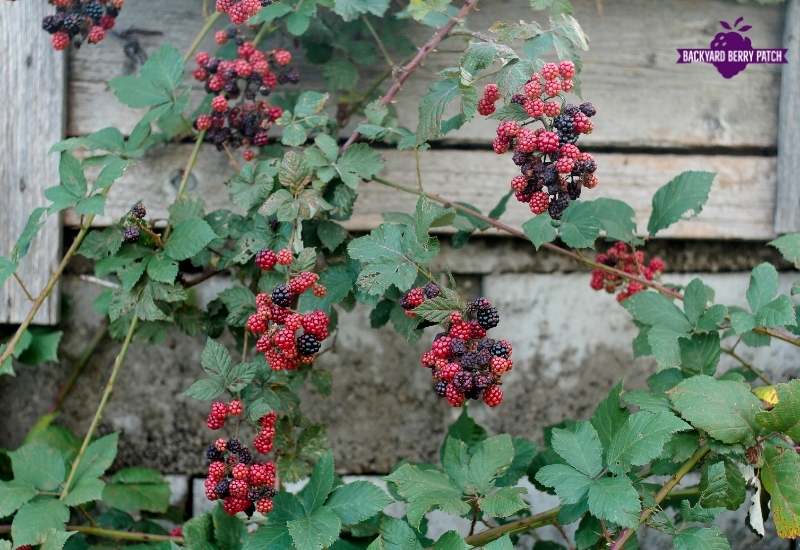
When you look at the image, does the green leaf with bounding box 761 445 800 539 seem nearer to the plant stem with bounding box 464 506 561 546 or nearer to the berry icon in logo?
the plant stem with bounding box 464 506 561 546

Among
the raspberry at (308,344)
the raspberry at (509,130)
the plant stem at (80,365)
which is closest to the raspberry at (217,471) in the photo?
the raspberry at (308,344)

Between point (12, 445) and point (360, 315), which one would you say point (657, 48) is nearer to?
point (360, 315)

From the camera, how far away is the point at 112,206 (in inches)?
80.4

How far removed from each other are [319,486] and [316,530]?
0.08 meters

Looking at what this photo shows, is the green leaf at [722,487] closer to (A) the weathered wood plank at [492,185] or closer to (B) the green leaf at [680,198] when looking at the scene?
(B) the green leaf at [680,198]

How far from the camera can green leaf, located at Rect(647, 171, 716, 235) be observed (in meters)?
1.73

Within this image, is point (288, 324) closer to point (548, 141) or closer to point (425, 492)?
point (425, 492)

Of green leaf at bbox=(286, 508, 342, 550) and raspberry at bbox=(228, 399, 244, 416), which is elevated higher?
raspberry at bbox=(228, 399, 244, 416)

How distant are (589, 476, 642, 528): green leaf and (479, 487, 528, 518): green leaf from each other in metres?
0.11

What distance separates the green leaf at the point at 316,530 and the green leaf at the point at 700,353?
2.17 feet

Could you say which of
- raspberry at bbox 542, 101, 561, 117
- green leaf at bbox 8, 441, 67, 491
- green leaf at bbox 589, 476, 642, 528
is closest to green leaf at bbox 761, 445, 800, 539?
green leaf at bbox 589, 476, 642, 528

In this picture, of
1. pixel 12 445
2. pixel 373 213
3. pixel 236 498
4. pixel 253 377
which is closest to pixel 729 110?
pixel 373 213

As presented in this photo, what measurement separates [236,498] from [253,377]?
207 mm

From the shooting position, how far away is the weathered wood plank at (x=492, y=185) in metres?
2.05
